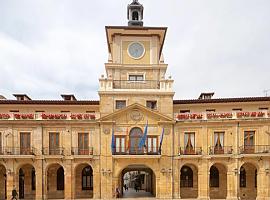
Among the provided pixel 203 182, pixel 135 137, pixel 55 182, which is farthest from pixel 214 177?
pixel 55 182

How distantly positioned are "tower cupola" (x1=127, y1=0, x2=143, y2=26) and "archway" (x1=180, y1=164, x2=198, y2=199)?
68.7ft

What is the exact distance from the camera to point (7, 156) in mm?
30484

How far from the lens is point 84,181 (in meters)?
34.3

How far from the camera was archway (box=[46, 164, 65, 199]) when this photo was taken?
33.0m

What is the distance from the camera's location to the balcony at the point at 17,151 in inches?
1227

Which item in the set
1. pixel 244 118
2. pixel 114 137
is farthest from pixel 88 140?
pixel 244 118

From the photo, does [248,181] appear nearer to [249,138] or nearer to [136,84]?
[249,138]

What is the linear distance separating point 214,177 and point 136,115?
507 inches

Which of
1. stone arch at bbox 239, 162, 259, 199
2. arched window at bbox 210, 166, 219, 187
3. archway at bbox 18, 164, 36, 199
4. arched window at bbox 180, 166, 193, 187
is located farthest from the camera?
arched window at bbox 180, 166, 193, 187

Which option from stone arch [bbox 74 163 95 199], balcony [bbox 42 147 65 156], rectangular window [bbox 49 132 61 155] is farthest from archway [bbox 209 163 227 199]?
rectangular window [bbox 49 132 61 155]

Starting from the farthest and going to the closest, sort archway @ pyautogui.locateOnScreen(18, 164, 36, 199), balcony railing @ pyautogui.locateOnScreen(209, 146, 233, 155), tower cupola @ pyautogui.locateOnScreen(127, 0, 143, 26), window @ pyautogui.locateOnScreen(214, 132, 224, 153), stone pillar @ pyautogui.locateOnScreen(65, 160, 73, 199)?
tower cupola @ pyautogui.locateOnScreen(127, 0, 143, 26) < archway @ pyautogui.locateOnScreen(18, 164, 36, 199) < window @ pyautogui.locateOnScreen(214, 132, 224, 153) < balcony railing @ pyautogui.locateOnScreen(209, 146, 233, 155) < stone pillar @ pyautogui.locateOnScreen(65, 160, 73, 199)

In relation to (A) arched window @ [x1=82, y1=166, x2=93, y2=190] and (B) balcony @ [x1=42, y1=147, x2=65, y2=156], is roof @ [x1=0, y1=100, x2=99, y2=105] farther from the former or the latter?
(A) arched window @ [x1=82, y1=166, x2=93, y2=190]

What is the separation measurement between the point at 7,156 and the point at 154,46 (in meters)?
22.7

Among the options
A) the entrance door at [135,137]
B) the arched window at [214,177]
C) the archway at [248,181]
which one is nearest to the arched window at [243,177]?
the archway at [248,181]
